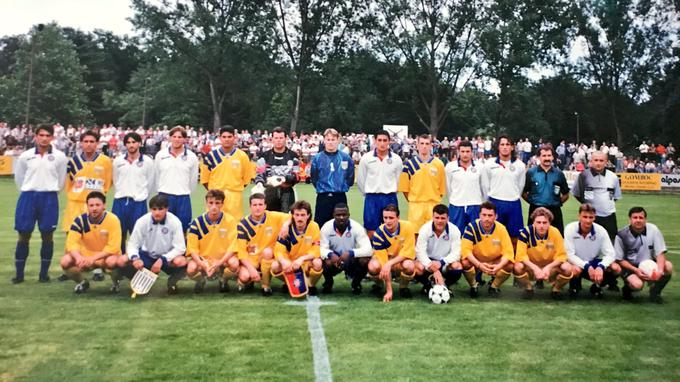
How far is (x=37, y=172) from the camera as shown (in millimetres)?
7352

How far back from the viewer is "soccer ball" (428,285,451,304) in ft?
20.9

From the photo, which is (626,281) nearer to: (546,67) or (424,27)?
(424,27)

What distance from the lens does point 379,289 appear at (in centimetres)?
687

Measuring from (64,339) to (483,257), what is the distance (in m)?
4.14

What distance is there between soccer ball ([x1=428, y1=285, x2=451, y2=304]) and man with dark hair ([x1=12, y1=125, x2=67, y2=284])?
4.27m

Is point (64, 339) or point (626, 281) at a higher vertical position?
point (626, 281)

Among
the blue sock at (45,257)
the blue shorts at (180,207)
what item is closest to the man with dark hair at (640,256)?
the blue shorts at (180,207)

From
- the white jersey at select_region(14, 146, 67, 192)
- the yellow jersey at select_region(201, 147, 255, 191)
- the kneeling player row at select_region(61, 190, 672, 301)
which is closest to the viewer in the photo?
the kneeling player row at select_region(61, 190, 672, 301)

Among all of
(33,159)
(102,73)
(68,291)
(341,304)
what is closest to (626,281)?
(341,304)

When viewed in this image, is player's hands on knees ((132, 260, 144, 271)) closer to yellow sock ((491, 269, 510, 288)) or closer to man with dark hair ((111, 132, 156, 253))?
man with dark hair ((111, 132, 156, 253))

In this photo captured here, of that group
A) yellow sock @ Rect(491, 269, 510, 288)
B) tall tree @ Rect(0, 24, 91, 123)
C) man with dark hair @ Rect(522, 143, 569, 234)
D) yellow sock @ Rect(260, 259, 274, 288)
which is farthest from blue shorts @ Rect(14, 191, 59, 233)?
tall tree @ Rect(0, 24, 91, 123)

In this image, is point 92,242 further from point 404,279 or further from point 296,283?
point 404,279

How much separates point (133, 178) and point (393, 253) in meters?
3.16

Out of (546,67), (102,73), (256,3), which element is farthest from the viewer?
(102,73)
